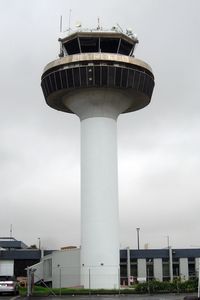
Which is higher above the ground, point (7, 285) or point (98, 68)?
point (98, 68)

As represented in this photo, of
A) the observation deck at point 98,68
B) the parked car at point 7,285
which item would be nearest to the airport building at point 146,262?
the observation deck at point 98,68

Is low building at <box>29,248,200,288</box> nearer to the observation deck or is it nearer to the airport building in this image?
the airport building

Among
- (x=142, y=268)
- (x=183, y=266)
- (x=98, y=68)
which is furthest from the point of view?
(x=183, y=266)

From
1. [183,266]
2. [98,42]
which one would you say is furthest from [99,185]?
[183,266]

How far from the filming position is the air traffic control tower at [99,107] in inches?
2152

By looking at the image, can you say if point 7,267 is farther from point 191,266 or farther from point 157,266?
point 191,266

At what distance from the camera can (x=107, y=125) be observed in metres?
57.5

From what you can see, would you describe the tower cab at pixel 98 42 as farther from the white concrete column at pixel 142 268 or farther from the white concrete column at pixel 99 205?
the white concrete column at pixel 142 268

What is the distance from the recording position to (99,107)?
57281mm

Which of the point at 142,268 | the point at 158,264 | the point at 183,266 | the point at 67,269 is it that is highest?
the point at 67,269

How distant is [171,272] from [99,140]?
86.9ft

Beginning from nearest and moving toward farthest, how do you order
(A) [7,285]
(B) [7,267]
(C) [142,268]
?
(A) [7,285]
(B) [7,267]
(C) [142,268]

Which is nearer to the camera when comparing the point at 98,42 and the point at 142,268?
the point at 98,42

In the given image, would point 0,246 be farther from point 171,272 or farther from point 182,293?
point 182,293
